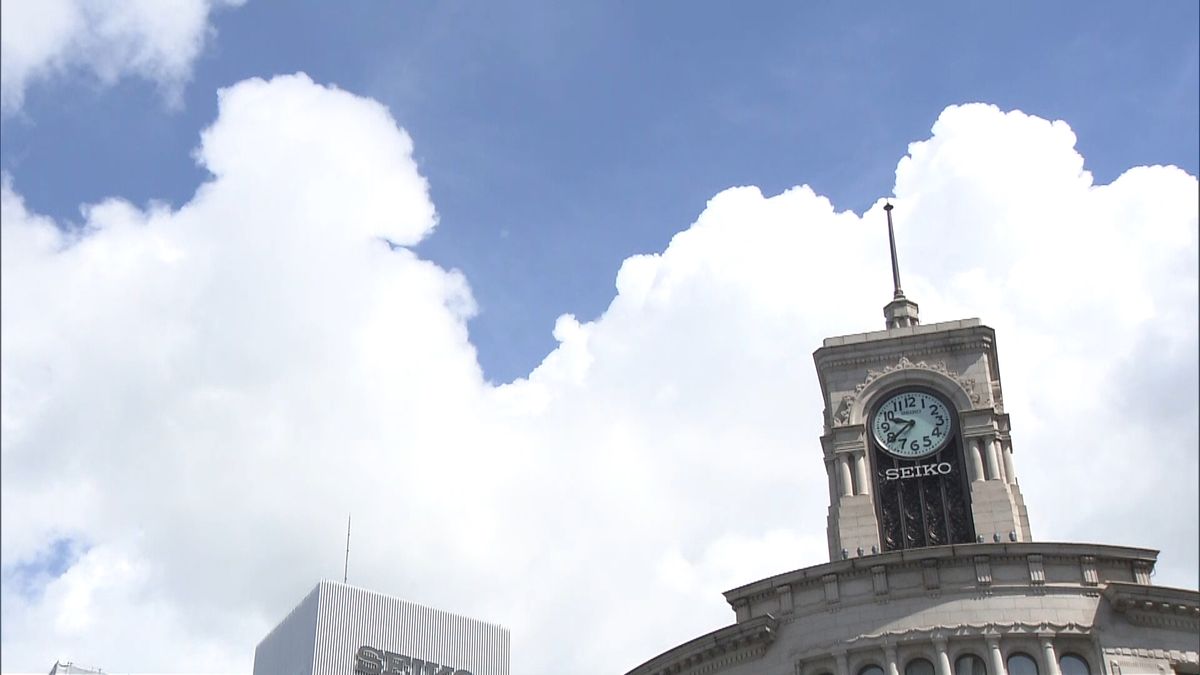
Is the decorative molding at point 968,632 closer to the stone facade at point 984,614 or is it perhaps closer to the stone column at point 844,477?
the stone facade at point 984,614

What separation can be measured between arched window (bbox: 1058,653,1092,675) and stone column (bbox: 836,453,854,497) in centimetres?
1320

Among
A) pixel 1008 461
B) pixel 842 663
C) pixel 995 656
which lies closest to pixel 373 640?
pixel 1008 461

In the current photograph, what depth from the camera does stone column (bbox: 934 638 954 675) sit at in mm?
54875

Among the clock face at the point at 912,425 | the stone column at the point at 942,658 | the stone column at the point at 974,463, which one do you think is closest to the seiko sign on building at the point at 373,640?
the clock face at the point at 912,425

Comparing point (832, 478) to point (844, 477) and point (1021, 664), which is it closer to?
point (844, 477)

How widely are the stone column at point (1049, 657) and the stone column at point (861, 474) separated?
12.3m

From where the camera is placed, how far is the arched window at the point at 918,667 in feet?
183

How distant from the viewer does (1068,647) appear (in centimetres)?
5528

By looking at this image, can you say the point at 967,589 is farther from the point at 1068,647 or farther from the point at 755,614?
the point at 755,614

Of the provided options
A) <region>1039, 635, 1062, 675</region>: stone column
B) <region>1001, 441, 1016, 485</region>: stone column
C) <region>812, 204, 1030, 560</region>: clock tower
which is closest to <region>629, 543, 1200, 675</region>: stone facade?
<region>1039, 635, 1062, 675</region>: stone column

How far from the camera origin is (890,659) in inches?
2194

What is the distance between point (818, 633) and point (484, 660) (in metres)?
67.0

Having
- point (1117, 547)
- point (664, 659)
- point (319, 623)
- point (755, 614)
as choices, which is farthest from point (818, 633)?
point (319, 623)

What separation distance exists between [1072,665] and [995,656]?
10.6 feet
